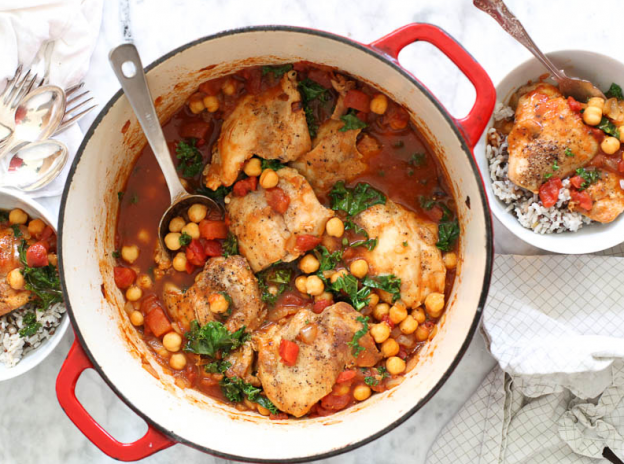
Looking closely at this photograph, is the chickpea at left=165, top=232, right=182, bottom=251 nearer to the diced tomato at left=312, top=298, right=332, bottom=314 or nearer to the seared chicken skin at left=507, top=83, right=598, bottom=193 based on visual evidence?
the diced tomato at left=312, top=298, right=332, bottom=314

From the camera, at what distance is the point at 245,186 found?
148 inches

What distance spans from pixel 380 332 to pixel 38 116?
2.37 metres

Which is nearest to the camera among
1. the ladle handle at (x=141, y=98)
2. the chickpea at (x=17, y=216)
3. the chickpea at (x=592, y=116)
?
the ladle handle at (x=141, y=98)

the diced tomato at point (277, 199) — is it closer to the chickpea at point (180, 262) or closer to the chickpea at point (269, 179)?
the chickpea at point (269, 179)

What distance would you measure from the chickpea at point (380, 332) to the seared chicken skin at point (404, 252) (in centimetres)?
16

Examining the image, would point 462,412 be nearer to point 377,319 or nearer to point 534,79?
point 377,319

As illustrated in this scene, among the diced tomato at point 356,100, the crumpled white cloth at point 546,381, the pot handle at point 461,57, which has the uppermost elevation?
the pot handle at point 461,57

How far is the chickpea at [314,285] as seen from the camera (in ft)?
12.4

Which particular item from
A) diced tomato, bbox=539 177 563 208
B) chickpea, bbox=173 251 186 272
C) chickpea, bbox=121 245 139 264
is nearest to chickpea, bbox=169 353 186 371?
chickpea, bbox=173 251 186 272

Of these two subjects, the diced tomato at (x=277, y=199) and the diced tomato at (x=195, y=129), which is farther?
the diced tomato at (x=195, y=129)

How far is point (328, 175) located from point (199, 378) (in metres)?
1.48

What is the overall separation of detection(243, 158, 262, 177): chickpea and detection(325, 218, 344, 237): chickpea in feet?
1.70

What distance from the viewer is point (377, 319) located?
3.86 m

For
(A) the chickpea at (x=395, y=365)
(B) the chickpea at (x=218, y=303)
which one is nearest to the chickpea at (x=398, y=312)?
(A) the chickpea at (x=395, y=365)
